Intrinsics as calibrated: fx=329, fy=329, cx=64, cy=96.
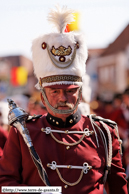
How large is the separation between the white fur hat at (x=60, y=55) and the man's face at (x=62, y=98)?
2.9 inches

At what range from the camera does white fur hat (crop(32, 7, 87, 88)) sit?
3.00 metres

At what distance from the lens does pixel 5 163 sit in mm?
2855

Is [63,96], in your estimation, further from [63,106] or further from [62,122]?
[62,122]

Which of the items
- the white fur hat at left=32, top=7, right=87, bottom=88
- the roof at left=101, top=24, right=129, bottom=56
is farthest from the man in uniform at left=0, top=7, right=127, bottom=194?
the roof at left=101, top=24, right=129, bottom=56

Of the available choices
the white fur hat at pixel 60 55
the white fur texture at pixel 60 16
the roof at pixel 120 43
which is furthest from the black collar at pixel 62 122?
the roof at pixel 120 43

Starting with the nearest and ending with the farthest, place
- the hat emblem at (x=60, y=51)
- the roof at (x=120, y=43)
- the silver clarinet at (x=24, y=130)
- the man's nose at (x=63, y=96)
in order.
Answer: the silver clarinet at (x=24, y=130) → the man's nose at (x=63, y=96) → the hat emblem at (x=60, y=51) → the roof at (x=120, y=43)

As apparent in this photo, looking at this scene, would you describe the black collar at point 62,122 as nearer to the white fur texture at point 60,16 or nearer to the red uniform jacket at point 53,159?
the red uniform jacket at point 53,159

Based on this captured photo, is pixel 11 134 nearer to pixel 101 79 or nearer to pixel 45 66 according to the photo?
pixel 45 66

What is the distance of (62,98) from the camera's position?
115 inches

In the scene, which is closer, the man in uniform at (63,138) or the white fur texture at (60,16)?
the man in uniform at (63,138)

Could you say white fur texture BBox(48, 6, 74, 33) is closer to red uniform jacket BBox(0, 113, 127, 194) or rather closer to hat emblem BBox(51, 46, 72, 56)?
hat emblem BBox(51, 46, 72, 56)

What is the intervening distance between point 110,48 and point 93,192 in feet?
87.6

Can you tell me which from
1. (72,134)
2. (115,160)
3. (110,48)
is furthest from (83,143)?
(110,48)

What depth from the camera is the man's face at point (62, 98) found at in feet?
9.61
